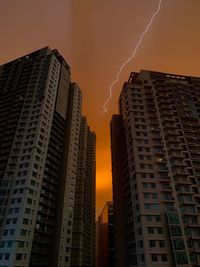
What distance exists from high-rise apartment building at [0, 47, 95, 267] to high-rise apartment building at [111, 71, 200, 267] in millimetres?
15205

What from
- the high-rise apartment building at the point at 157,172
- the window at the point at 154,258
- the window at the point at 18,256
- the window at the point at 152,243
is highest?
the high-rise apartment building at the point at 157,172

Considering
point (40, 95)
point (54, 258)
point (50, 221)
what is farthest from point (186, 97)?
point (54, 258)

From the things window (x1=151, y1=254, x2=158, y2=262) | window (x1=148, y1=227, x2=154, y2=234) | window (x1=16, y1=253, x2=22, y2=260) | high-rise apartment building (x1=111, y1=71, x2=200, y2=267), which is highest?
high-rise apartment building (x1=111, y1=71, x2=200, y2=267)

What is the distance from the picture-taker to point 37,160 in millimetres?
61594

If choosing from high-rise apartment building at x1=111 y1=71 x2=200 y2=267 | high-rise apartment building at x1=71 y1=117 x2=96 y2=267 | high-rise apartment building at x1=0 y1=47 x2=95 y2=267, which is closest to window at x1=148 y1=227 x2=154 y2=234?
high-rise apartment building at x1=111 y1=71 x2=200 y2=267

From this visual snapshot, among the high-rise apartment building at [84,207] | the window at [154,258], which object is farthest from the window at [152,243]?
the high-rise apartment building at [84,207]

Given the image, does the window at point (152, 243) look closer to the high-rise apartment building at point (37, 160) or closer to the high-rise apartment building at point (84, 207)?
the high-rise apartment building at point (37, 160)

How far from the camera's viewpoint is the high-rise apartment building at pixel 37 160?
52062 mm

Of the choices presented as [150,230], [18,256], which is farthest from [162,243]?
[18,256]

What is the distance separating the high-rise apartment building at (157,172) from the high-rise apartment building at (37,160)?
1520cm

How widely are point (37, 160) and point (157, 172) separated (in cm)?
3118

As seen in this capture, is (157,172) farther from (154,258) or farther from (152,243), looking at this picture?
(154,258)

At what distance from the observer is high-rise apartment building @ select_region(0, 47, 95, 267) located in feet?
171

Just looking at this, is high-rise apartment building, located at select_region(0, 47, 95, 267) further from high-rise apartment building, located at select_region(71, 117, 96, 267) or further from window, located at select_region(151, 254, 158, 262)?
window, located at select_region(151, 254, 158, 262)
